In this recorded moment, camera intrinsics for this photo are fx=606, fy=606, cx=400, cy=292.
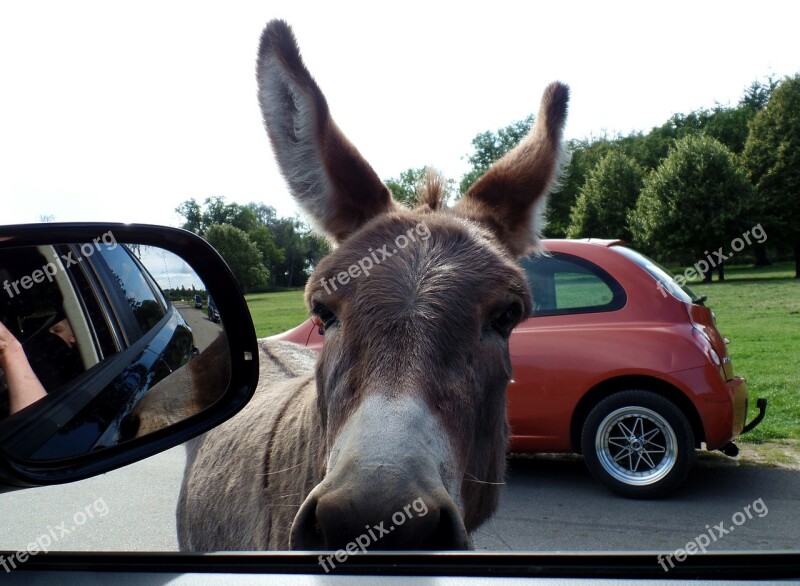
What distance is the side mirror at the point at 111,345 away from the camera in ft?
4.44

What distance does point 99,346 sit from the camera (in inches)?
68.0

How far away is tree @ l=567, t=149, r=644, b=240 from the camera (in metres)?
50.8

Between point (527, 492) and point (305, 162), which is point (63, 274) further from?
point (527, 492)

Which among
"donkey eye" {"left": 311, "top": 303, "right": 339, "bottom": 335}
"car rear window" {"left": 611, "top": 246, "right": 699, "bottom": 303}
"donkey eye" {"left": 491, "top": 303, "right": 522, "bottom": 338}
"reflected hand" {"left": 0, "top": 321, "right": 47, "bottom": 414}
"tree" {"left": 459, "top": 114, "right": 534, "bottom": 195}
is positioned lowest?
"car rear window" {"left": 611, "top": 246, "right": 699, "bottom": 303}

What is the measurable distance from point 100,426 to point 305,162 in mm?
1709

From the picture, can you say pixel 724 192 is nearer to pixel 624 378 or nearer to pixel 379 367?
pixel 624 378

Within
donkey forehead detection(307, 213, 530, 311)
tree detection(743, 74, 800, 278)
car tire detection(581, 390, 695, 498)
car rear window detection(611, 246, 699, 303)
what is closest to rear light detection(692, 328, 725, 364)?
car rear window detection(611, 246, 699, 303)

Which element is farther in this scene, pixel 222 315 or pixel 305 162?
pixel 305 162

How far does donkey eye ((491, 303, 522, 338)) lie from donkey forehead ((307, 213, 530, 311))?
6cm

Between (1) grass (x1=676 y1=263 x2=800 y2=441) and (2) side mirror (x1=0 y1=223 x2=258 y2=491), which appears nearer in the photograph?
Result: (2) side mirror (x1=0 y1=223 x2=258 y2=491)

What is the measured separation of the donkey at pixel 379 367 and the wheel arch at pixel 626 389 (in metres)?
2.99

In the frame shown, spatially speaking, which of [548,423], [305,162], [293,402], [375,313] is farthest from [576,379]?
[375,313]

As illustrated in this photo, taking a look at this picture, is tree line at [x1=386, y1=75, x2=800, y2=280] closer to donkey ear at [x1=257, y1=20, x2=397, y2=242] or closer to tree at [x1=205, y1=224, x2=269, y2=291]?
tree at [x1=205, y1=224, x2=269, y2=291]

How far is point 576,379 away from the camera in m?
5.77
